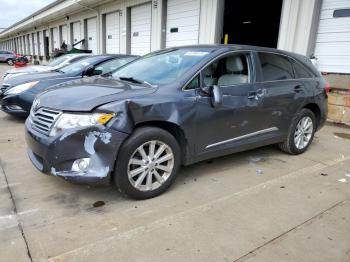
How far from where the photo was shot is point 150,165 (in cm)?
318

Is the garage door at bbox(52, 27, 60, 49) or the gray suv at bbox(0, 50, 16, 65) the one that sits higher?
the garage door at bbox(52, 27, 60, 49)

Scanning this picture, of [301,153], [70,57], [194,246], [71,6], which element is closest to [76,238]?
[194,246]

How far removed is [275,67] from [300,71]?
62 centimetres

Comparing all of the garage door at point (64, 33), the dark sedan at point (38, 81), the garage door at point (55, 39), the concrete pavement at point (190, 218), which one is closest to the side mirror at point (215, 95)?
the concrete pavement at point (190, 218)

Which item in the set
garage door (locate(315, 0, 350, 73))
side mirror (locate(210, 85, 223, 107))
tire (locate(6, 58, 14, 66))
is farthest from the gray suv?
side mirror (locate(210, 85, 223, 107))

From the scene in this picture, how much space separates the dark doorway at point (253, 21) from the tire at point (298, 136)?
928 centimetres

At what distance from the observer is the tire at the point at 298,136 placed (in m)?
4.68

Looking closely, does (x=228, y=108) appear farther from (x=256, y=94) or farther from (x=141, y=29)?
(x=141, y=29)

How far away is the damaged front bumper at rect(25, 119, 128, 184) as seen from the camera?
9.36 feet

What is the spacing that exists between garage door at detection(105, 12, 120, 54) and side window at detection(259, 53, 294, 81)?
13000 mm

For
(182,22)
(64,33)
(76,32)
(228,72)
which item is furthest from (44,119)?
(64,33)

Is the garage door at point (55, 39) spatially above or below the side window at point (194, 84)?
above

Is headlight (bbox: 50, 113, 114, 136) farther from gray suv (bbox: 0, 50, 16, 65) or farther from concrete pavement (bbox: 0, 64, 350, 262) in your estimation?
gray suv (bbox: 0, 50, 16, 65)

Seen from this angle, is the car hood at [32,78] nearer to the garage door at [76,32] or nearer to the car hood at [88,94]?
the car hood at [88,94]
